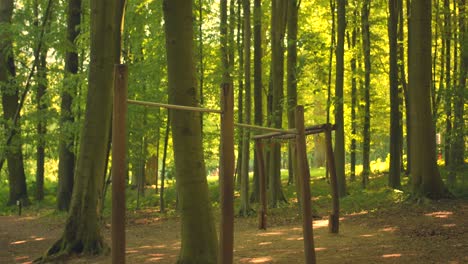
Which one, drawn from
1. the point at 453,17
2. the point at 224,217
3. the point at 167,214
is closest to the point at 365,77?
the point at 453,17

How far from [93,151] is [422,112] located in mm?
8057

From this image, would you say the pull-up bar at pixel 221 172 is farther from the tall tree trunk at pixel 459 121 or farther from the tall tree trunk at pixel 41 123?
the tall tree trunk at pixel 41 123

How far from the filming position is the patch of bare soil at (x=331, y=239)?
8.46 meters

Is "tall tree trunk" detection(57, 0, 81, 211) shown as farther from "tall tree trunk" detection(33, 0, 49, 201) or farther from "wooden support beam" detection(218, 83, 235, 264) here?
"wooden support beam" detection(218, 83, 235, 264)

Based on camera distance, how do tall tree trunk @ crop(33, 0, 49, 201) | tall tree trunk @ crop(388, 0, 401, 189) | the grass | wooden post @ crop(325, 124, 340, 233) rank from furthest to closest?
1. tall tree trunk @ crop(388, 0, 401, 189)
2. tall tree trunk @ crop(33, 0, 49, 201)
3. the grass
4. wooden post @ crop(325, 124, 340, 233)

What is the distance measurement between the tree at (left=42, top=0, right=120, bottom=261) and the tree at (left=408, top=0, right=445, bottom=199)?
24.5ft

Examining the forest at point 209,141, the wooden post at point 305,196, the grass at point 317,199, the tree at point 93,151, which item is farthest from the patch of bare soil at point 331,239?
the grass at point 317,199

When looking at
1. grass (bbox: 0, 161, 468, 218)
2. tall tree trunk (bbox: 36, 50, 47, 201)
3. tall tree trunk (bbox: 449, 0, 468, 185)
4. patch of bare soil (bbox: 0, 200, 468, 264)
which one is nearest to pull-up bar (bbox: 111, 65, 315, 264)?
patch of bare soil (bbox: 0, 200, 468, 264)

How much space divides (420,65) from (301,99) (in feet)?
44.5

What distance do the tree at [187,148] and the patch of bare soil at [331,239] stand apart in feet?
4.60

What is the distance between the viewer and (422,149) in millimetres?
13250

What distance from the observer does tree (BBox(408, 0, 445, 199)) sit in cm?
1320

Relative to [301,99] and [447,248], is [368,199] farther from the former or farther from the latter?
[301,99]

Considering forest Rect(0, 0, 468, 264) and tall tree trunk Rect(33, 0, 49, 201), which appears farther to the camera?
tall tree trunk Rect(33, 0, 49, 201)
